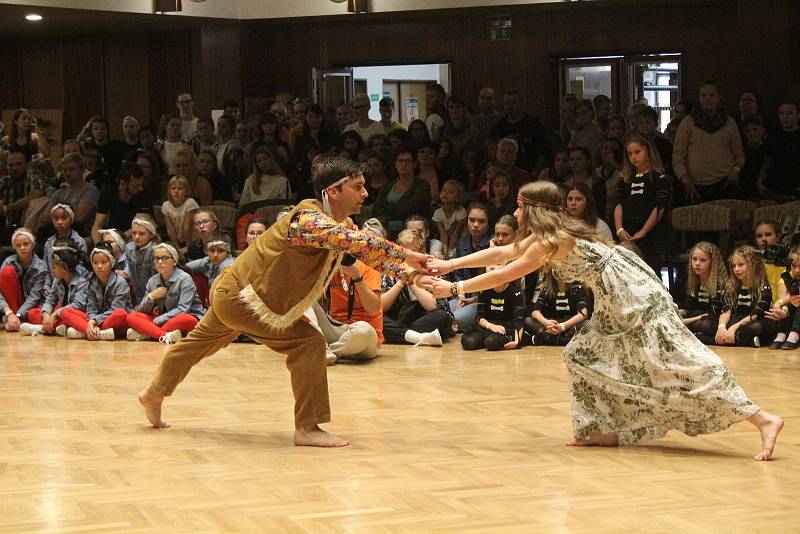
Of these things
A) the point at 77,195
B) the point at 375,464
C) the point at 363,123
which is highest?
the point at 363,123

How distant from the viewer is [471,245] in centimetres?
859

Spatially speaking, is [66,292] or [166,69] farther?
[166,69]

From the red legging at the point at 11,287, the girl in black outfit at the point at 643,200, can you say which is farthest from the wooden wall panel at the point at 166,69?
the girl in black outfit at the point at 643,200

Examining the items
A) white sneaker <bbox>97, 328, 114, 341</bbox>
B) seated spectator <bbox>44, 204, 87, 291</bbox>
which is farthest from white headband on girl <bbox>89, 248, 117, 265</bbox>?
white sneaker <bbox>97, 328, 114, 341</bbox>

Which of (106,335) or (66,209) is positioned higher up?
(66,209)

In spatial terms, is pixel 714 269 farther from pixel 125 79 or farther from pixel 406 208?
pixel 125 79

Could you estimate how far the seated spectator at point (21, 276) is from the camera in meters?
9.18

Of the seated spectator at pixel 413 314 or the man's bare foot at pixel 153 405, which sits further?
the seated spectator at pixel 413 314

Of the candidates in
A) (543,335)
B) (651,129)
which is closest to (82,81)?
(651,129)

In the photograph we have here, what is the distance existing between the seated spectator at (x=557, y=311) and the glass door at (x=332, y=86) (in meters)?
6.49

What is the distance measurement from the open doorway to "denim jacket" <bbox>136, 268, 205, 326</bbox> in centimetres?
566

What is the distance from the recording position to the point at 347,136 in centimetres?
1060

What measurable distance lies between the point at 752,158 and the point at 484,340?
9.65 ft

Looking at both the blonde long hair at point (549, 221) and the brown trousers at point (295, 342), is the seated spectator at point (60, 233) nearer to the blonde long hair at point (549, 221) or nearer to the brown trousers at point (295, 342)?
the brown trousers at point (295, 342)
